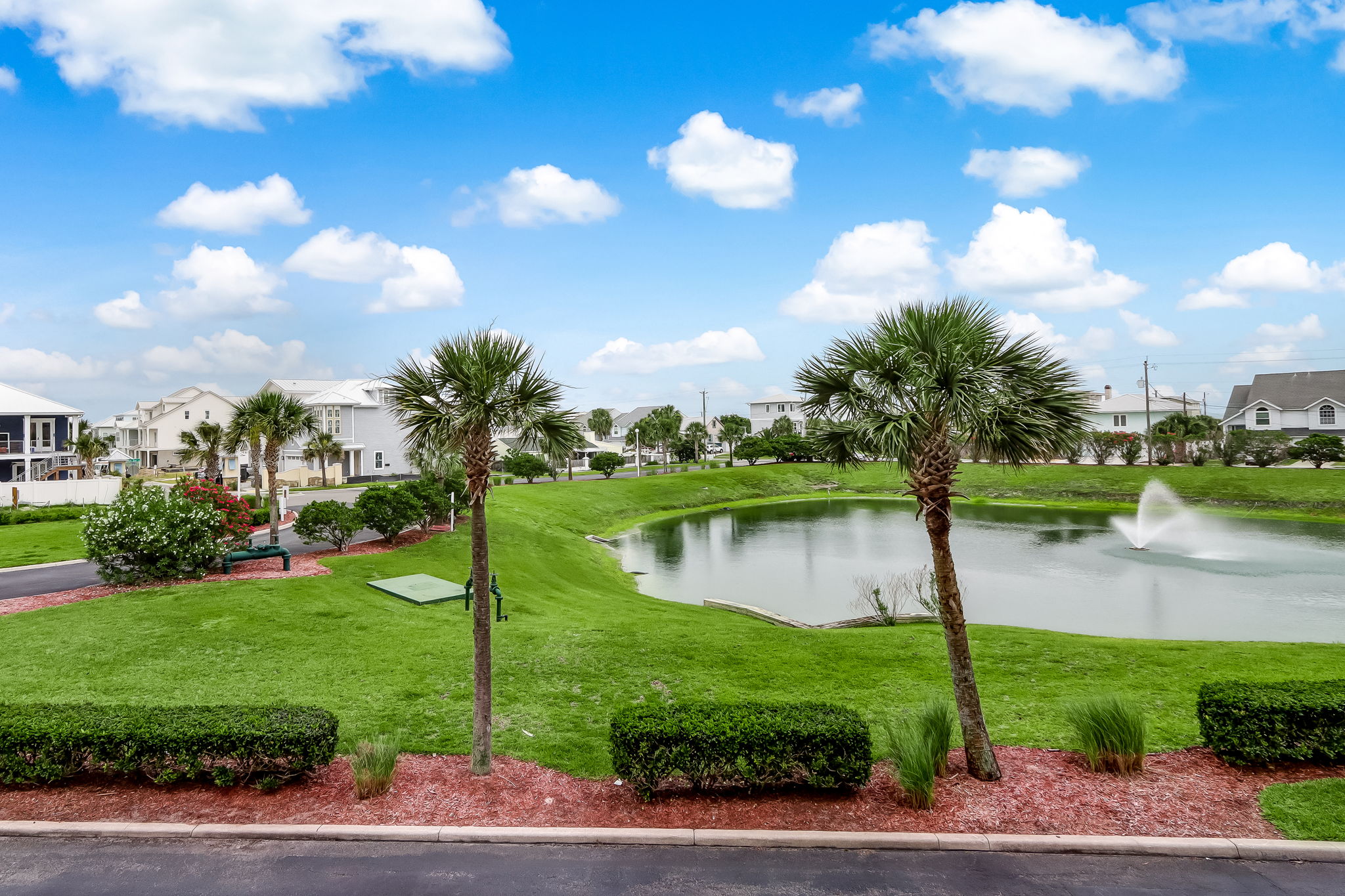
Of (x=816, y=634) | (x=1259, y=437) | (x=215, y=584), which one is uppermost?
(x=1259, y=437)

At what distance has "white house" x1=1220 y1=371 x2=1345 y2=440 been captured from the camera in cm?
7381

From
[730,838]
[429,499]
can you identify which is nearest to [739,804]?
[730,838]

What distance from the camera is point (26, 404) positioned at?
48406 millimetres

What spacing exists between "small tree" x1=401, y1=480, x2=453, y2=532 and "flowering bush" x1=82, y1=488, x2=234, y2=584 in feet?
26.4

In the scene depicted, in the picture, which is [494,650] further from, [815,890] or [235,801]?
[815,890]

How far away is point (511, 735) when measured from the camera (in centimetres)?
1050

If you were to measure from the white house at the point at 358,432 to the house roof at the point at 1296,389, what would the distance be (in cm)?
9104

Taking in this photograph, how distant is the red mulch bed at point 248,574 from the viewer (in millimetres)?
17109

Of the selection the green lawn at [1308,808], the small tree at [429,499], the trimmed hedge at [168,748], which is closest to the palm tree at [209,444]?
the small tree at [429,499]

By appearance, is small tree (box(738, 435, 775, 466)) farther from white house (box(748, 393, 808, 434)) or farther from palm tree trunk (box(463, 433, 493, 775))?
palm tree trunk (box(463, 433, 493, 775))

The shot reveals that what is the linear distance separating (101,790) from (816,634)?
13151mm

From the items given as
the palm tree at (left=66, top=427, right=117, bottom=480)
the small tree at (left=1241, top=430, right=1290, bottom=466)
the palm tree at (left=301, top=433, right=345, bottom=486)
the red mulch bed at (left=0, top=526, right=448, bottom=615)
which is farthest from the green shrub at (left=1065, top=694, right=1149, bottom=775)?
the small tree at (left=1241, top=430, right=1290, bottom=466)

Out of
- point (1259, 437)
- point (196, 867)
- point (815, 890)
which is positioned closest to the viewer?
point (815, 890)

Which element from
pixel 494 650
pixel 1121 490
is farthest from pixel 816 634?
pixel 1121 490
